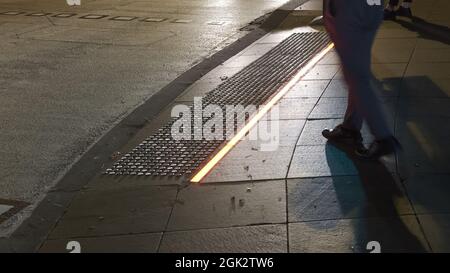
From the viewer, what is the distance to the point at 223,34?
1059 centimetres

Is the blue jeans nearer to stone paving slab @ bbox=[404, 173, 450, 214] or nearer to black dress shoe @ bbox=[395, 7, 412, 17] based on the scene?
stone paving slab @ bbox=[404, 173, 450, 214]

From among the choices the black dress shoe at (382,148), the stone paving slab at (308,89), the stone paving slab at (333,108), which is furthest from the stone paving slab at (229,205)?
the stone paving slab at (308,89)

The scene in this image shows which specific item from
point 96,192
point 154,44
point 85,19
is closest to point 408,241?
point 96,192

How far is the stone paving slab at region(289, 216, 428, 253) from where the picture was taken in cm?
341

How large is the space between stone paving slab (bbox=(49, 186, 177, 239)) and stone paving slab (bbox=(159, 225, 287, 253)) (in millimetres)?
234

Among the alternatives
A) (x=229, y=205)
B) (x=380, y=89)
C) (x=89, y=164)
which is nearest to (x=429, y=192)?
(x=229, y=205)

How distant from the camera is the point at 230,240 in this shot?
11.9 ft

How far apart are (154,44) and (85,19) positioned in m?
3.44

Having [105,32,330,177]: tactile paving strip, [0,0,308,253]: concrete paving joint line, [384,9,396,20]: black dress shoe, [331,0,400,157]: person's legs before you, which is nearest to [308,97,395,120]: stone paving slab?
[105,32,330,177]: tactile paving strip

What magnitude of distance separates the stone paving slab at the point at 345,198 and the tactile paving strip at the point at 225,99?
3.39 ft

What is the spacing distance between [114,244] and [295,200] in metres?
1.33

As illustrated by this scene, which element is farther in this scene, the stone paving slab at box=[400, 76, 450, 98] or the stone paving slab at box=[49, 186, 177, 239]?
the stone paving slab at box=[400, 76, 450, 98]

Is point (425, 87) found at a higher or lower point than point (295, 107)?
higher

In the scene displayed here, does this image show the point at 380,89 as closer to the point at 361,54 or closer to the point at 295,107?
the point at 295,107
